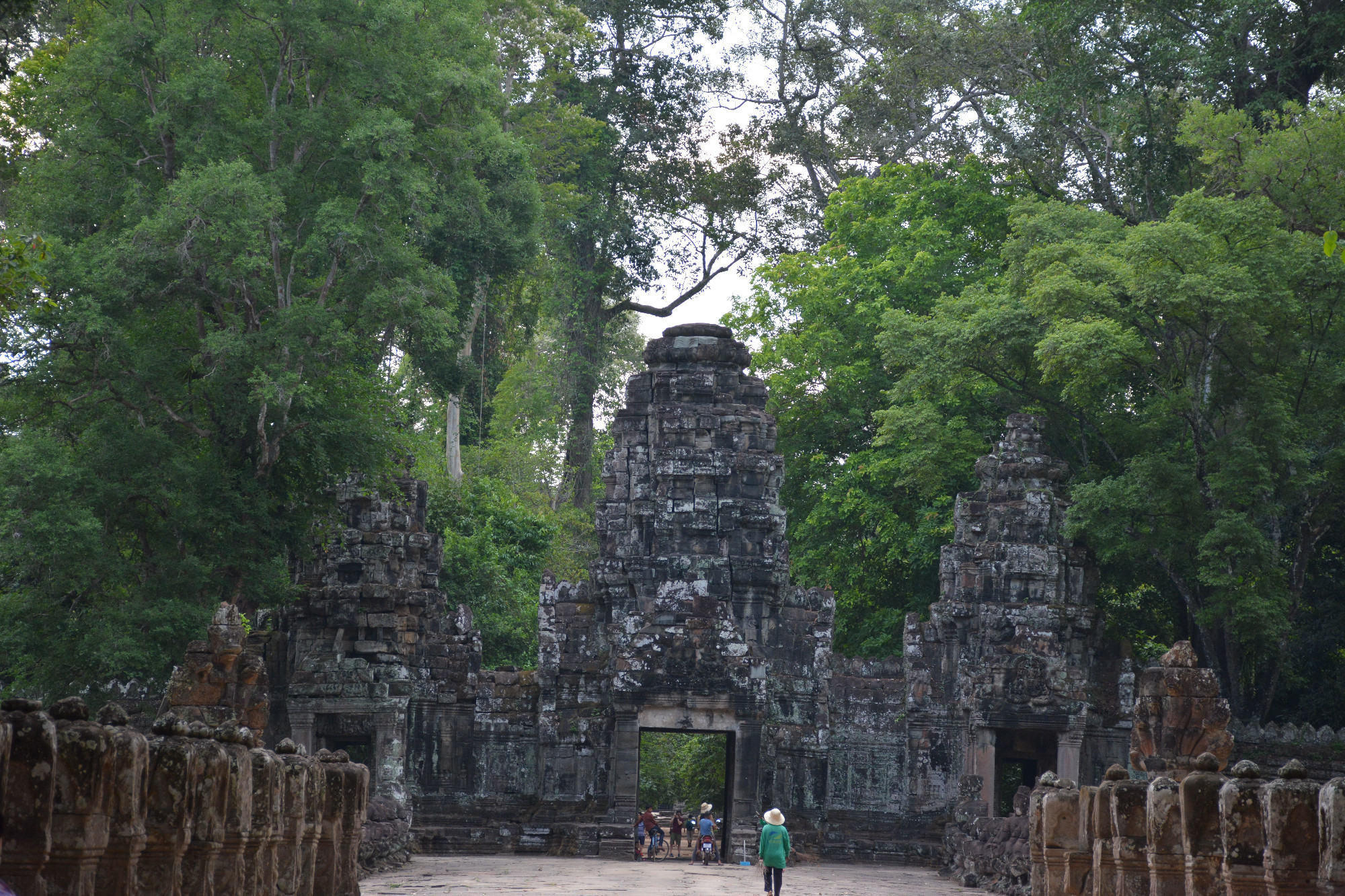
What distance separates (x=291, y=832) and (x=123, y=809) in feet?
12.0

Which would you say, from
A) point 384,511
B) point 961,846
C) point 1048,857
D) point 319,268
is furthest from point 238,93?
point 1048,857

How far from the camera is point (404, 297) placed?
22.7m

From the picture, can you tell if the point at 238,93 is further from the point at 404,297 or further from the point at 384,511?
the point at 384,511

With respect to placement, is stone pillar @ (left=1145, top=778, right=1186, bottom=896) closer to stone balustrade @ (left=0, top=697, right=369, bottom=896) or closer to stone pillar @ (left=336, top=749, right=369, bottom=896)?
stone balustrade @ (left=0, top=697, right=369, bottom=896)

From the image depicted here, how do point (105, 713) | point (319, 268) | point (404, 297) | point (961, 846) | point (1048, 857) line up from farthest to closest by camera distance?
point (319, 268)
point (404, 297)
point (961, 846)
point (1048, 857)
point (105, 713)

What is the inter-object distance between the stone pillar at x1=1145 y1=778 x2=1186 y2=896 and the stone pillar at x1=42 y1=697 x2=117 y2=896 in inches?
247

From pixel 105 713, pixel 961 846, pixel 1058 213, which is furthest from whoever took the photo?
pixel 1058 213

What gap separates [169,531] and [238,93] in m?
6.70

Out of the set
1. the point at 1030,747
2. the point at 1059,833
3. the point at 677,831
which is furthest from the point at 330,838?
the point at 677,831

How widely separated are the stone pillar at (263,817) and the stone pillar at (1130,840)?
5.66 m

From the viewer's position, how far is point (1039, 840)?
45.0 ft

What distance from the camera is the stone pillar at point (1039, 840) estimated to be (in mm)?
13422

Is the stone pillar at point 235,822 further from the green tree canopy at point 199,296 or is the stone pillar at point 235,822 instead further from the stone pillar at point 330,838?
the green tree canopy at point 199,296

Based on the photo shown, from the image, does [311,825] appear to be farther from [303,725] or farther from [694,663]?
[303,725]
